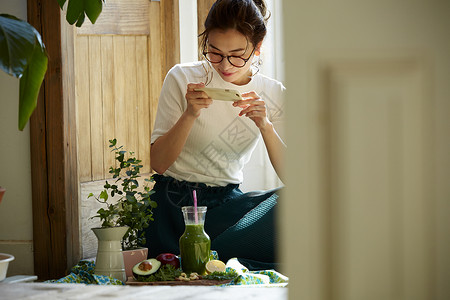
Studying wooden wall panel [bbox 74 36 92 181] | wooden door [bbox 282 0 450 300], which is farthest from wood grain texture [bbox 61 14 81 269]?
wooden door [bbox 282 0 450 300]

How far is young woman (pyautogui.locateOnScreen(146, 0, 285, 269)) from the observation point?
2.01m

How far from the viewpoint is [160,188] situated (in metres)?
2.27

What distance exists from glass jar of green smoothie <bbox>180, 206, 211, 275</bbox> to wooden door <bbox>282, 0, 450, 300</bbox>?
1259mm

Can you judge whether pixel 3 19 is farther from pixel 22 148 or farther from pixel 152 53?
pixel 152 53

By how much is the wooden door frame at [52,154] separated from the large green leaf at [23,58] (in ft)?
4.23

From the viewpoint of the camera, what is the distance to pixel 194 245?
1.64 meters

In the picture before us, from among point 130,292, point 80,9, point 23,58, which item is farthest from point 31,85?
point 80,9

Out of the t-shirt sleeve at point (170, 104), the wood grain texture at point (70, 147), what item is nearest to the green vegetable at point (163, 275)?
the t-shirt sleeve at point (170, 104)

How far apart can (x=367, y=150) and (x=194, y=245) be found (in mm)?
1290

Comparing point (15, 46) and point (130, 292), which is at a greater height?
point (15, 46)

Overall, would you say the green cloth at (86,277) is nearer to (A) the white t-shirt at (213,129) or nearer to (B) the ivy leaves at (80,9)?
(A) the white t-shirt at (213,129)

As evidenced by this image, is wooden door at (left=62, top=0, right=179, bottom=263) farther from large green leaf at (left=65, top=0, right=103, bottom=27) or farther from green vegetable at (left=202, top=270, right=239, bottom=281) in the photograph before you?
green vegetable at (left=202, top=270, right=239, bottom=281)

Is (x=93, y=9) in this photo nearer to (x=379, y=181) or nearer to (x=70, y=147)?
(x=70, y=147)

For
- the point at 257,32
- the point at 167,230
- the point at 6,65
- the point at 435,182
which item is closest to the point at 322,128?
the point at 435,182
